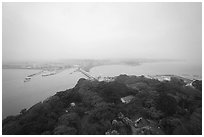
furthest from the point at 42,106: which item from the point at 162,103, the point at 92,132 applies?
the point at 162,103

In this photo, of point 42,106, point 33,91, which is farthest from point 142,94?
point 33,91

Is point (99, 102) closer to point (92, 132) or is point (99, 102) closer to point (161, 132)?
point (92, 132)

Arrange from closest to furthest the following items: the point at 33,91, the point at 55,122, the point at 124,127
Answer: the point at 124,127, the point at 55,122, the point at 33,91

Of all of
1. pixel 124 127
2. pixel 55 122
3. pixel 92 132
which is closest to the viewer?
pixel 92 132

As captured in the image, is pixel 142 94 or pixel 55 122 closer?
pixel 55 122

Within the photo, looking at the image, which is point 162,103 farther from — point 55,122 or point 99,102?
point 55,122

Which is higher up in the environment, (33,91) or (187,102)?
(187,102)
